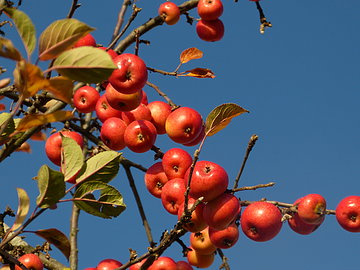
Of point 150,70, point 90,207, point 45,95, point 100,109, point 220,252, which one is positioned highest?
point 150,70

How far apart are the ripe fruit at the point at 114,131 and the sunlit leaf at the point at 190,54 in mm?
899

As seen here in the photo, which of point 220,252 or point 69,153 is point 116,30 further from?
point 69,153

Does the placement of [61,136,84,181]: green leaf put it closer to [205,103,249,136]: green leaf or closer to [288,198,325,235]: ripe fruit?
[205,103,249,136]: green leaf

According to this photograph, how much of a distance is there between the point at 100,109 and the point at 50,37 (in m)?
1.93

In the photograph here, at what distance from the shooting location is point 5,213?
313 centimetres

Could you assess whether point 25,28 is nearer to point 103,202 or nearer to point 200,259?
point 103,202

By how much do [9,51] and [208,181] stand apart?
4.40 feet

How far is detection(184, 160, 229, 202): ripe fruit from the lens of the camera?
8.29ft

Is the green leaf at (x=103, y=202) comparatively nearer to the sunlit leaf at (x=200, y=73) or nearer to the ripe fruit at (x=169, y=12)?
the sunlit leaf at (x=200, y=73)

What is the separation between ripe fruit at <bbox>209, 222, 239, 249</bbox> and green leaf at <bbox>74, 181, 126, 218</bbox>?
2.55 ft

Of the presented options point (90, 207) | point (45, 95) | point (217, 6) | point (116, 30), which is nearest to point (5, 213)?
point (45, 95)

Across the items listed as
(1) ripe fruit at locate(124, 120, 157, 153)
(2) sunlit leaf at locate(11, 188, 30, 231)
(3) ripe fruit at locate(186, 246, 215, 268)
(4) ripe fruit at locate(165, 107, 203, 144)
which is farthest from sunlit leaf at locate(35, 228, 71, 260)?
(3) ripe fruit at locate(186, 246, 215, 268)

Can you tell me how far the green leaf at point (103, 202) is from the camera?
7.01 ft

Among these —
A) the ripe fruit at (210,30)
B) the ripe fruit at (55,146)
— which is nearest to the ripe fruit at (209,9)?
the ripe fruit at (210,30)
